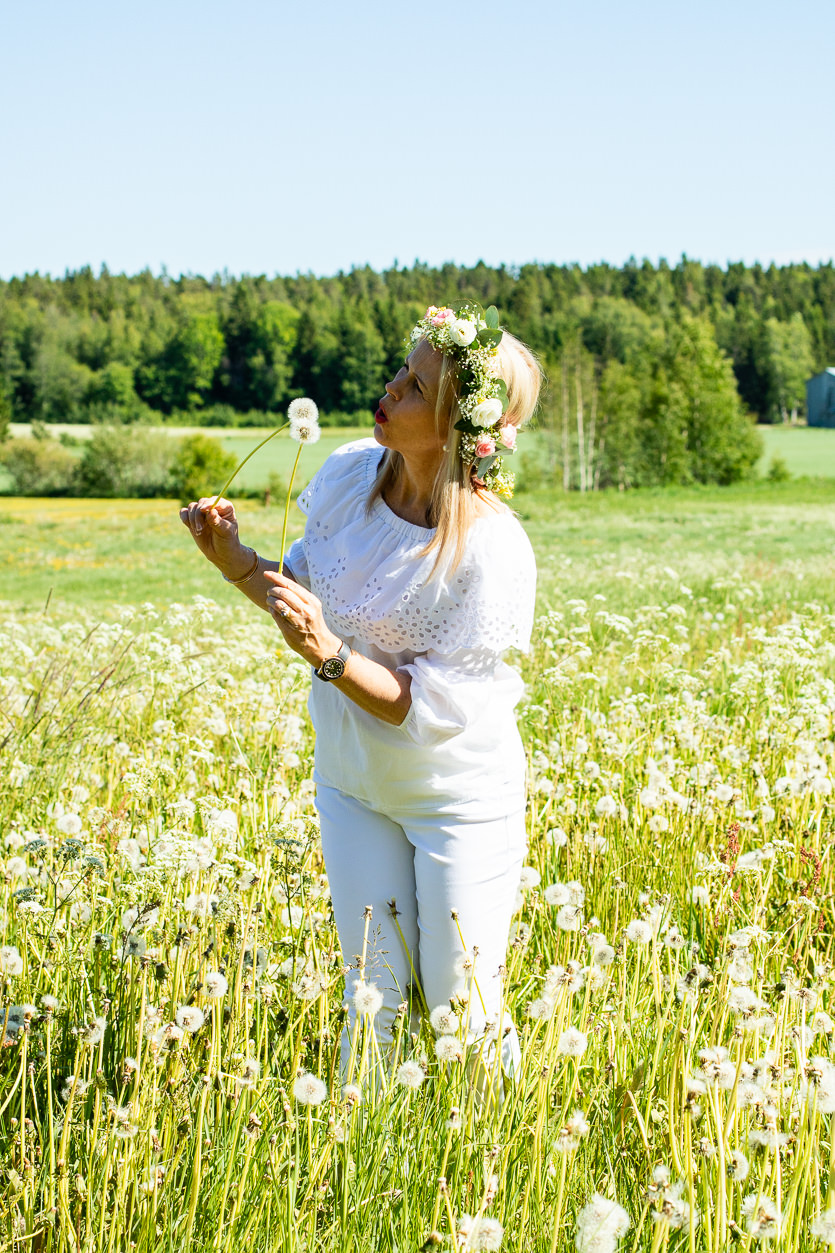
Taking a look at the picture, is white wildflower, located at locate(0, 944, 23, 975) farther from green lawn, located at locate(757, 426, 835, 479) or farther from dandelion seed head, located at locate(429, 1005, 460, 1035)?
green lawn, located at locate(757, 426, 835, 479)

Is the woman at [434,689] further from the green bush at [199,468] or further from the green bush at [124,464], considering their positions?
the green bush at [124,464]

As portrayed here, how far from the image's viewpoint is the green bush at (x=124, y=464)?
212 feet

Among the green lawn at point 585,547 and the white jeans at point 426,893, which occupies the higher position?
the white jeans at point 426,893

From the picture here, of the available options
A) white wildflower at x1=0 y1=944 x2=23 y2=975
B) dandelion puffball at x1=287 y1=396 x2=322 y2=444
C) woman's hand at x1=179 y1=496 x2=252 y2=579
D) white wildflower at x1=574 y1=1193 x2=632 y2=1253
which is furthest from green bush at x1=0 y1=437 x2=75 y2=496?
white wildflower at x1=574 y1=1193 x2=632 y2=1253

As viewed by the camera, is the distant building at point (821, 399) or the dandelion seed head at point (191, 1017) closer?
Result: the dandelion seed head at point (191, 1017)

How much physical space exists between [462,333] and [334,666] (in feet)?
2.74

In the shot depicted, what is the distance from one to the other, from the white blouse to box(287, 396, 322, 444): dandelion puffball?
1.19 feet

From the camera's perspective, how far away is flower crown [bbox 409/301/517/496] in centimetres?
259

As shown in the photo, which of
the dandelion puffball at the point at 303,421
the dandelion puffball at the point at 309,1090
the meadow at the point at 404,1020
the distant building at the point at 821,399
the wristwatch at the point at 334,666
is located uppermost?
the distant building at the point at 821,399

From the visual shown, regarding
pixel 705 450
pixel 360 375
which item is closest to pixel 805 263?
pixel 360 375

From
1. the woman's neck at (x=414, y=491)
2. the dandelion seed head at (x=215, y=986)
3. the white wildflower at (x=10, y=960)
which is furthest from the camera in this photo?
the woman's neck at (x=414, y=491)

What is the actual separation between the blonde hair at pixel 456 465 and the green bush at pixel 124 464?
2552 inches

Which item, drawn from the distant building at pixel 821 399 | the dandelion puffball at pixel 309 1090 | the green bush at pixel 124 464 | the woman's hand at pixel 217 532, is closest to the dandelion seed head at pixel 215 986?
the dandelion puffball at pixel 309 1090

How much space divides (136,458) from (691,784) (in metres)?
64.8
